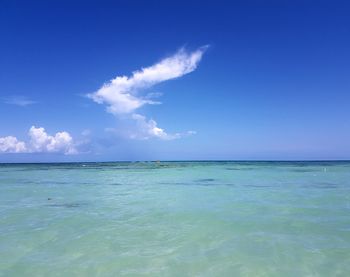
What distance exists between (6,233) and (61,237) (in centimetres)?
180

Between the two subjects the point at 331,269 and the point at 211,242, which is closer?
the point at 331,269

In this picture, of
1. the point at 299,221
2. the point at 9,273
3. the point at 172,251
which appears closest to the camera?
the point at 9,273

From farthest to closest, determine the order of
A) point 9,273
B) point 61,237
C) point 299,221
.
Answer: point 299,221 → point 61,237 → point 9,273

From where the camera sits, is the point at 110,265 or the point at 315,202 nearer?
the point at 110,265

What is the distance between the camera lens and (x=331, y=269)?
20.5 feet

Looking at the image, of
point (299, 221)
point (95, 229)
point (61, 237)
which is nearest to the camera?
point (61, 237)

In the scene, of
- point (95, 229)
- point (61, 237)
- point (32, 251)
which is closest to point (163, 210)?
point (95, 229)

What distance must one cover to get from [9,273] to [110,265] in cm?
183

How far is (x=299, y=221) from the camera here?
1061cm

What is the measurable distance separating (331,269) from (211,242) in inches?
109

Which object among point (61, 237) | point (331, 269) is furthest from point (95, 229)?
point (331, 269)

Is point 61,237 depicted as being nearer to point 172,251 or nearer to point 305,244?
point 172,251

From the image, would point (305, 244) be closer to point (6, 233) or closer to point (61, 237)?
point (61, 237)

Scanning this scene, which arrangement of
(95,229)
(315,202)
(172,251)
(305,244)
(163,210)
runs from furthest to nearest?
(315,202)
(163,210)
(95,229)
(305,244)
(172,251)
